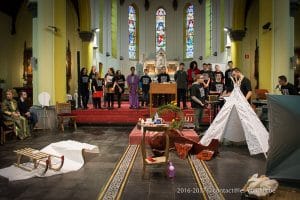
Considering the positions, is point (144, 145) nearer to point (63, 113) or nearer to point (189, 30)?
point (63, 113)

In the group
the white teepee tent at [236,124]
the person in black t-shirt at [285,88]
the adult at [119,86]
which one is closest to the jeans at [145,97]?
the adult at [119,86]

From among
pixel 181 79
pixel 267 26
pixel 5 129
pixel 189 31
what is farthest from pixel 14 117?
pixel 189 31

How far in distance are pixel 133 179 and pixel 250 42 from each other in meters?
13.3

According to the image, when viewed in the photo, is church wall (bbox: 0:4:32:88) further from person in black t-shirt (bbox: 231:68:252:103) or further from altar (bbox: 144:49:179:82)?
person in black t-shirt (bbox: 231:68:252:103)

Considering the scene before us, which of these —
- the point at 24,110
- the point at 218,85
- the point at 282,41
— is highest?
the point at 282,41

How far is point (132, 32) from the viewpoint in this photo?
24.8m

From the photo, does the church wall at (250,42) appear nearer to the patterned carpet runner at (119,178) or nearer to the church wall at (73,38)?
the church wall at (73,38)

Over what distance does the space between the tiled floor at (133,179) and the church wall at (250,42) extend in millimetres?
9272

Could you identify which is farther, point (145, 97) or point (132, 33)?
point (132, 33)

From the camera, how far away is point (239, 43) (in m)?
16.5

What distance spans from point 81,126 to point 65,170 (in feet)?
20.7

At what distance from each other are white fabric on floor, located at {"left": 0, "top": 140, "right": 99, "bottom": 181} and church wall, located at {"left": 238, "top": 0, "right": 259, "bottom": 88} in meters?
11.6

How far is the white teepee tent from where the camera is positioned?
7.87 meters

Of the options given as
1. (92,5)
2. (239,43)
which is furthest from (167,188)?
(92,5)
